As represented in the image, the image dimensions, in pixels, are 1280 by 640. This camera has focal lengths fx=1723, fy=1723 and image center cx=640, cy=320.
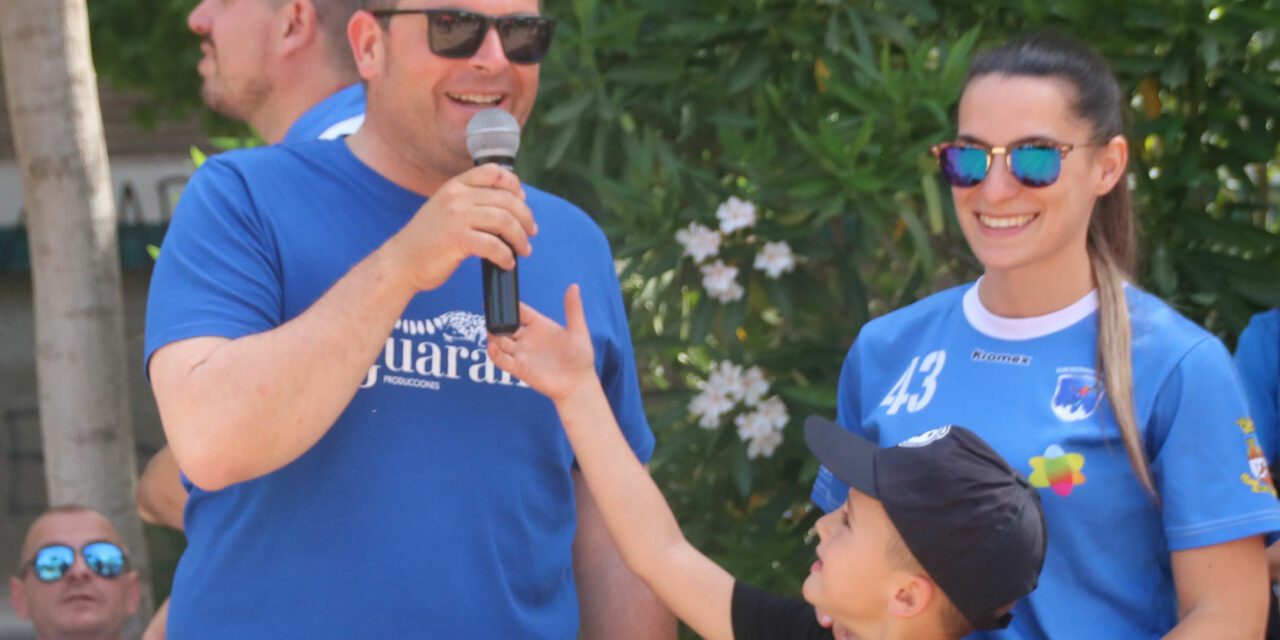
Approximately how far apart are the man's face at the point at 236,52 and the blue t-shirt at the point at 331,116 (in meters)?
0.30

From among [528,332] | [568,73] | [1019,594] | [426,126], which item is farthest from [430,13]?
[568,73]

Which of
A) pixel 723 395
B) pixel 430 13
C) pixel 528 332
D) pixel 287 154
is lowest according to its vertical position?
pixel 723 395

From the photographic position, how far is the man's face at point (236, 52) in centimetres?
416

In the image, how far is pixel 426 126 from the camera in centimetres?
262

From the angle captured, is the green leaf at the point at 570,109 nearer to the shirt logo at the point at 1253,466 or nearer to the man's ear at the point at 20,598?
the man's ear at the point at 20,598

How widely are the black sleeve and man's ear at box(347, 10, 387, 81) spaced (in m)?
1.05

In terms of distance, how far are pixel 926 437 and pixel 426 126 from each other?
2.95ft

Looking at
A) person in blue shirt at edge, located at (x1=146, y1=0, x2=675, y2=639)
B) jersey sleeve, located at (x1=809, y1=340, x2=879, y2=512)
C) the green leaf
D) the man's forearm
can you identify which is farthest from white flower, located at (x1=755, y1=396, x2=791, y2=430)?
the man's forearm

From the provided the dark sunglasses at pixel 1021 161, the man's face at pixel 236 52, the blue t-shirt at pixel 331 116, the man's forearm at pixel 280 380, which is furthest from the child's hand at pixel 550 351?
the man's face at pixel 236 52

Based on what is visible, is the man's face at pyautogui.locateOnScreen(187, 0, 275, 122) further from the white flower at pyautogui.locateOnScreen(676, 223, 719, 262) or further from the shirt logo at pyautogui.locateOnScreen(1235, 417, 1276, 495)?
the shirt logo at pyautogui.locateOnScreen(1235, 417, 1276, 495)

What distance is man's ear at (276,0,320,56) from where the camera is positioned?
13.5 ft

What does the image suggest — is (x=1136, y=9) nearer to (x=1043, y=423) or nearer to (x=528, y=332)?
(x=1043, y=423)

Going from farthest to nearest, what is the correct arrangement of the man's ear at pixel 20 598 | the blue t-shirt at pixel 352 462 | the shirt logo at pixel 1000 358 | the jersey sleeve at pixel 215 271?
1. the man's ear at pixel 20 598
2. the shirt logo at pixel 1000 358
3. the blue t-shirt at pixel 352 462
4. the jersey sleeve at pixel 215 271

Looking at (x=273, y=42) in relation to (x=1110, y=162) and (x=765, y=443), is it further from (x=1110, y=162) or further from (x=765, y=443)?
(x=1110, y=162)
